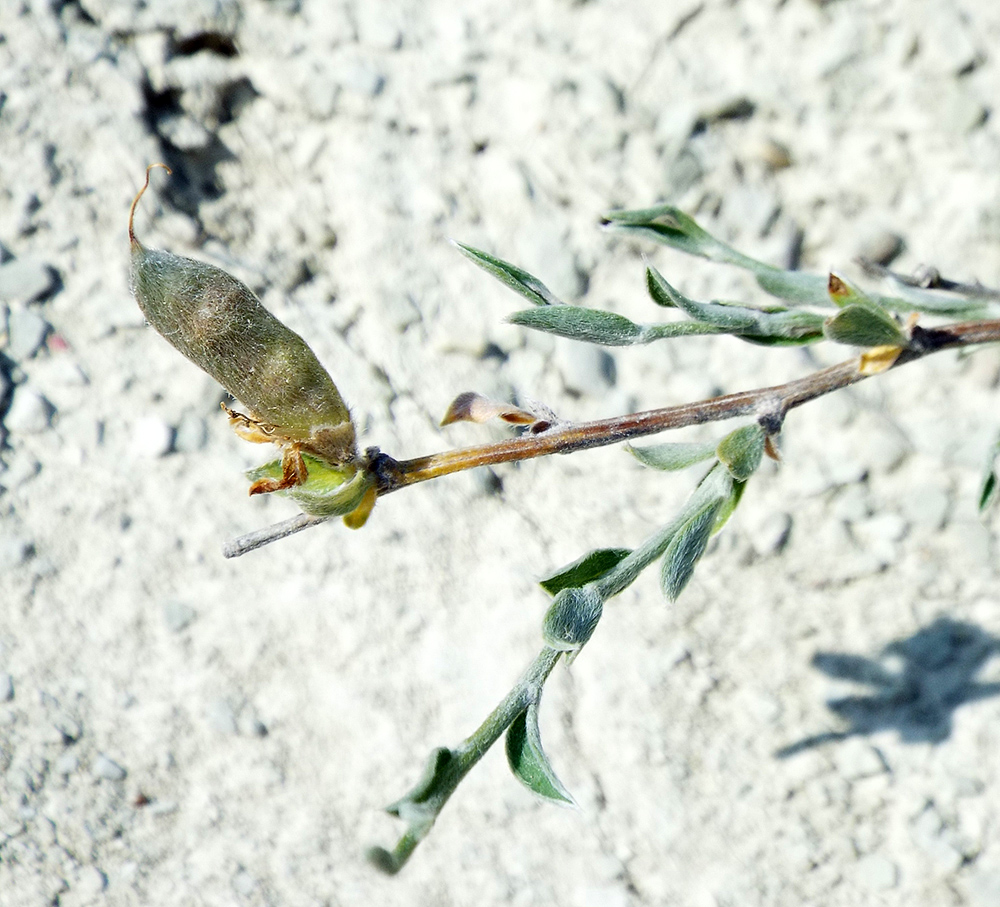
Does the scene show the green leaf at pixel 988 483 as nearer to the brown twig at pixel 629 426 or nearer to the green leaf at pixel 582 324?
the brown twig at pixel 629 426

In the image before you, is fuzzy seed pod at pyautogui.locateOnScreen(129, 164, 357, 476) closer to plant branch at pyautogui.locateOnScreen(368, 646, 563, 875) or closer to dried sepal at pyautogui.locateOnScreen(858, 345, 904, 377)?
plant branch at pyautogui.locateOnScreen(368, 646, 563, 875)

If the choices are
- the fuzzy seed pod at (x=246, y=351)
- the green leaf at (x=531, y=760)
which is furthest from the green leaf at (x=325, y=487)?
the green leaf at (x=531, y=760)

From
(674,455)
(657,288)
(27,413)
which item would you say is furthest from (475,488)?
(27,413)

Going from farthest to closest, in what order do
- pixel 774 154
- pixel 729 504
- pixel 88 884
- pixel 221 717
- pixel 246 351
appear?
pixel 774 154, pixel 221 717, pixel 88 884, pixel 729 504, pixel 246 351

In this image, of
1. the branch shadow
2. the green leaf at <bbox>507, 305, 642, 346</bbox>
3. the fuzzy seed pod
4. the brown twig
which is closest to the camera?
the fuzzy seed pod

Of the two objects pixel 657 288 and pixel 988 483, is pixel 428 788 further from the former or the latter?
pixel 988 483

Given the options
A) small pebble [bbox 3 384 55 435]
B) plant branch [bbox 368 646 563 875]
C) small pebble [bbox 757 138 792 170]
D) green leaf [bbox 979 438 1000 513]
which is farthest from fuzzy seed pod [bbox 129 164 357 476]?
small pebble [bbox 757 138 792 170]

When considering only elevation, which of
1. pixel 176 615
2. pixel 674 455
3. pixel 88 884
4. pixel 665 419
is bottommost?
pixel 88 884

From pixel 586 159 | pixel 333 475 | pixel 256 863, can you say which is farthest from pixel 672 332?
pixel 256 863
